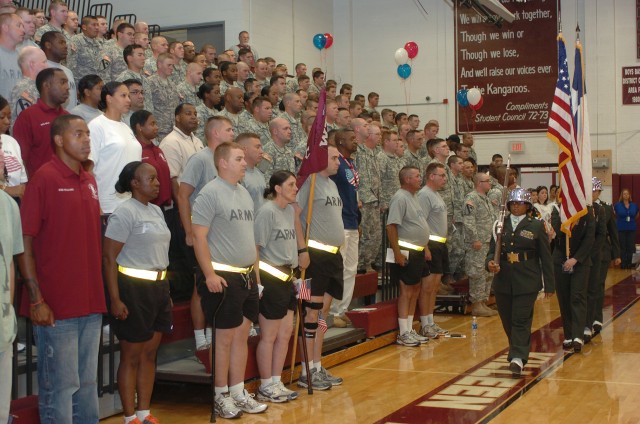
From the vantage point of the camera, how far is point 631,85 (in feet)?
67.5

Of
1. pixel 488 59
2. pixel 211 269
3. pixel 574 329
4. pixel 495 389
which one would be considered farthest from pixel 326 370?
pixel 488 59

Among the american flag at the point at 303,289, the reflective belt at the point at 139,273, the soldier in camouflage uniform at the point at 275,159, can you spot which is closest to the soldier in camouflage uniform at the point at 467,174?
the soldier in camouflage uniform at the point at 275,159

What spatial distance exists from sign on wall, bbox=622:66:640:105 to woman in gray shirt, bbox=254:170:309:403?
15237mm

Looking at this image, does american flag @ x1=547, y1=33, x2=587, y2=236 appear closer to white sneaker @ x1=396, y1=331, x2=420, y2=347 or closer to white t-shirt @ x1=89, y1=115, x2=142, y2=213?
white sneaker @ x1=396, y1=331, x2=420, y2=347

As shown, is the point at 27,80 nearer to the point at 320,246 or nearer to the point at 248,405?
the point at 320,246

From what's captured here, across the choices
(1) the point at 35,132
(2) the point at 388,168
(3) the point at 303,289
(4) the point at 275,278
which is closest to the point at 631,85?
(2) the point at 388,168

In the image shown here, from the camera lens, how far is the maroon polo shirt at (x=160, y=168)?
7.44 m

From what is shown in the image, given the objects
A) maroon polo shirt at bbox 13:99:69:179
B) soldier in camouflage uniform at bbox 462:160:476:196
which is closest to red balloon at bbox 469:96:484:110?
soldier in camouflage uniform at bbox 462:160:476:196

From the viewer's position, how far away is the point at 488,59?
21594 millimetres

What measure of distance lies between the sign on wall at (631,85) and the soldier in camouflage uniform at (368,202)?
11269mm

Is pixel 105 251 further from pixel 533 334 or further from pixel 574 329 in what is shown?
pixel 533 334

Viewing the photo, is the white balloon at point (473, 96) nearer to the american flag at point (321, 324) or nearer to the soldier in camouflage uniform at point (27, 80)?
the american flag at point (321, 324)

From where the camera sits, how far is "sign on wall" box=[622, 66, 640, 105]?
807 inches

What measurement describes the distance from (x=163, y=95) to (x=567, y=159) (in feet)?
14.8
